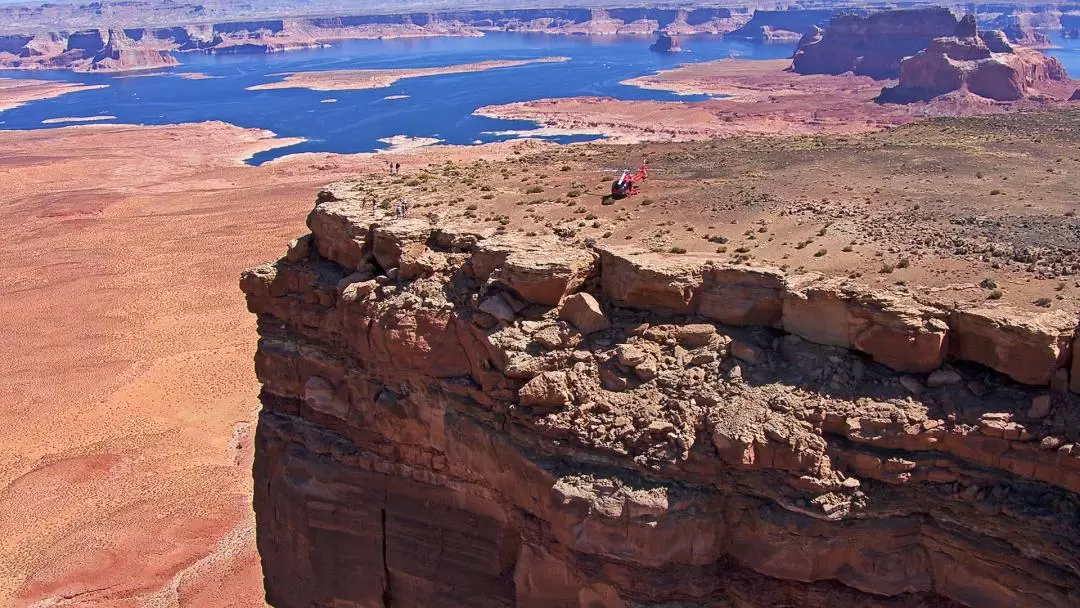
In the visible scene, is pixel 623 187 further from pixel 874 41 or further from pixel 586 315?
pixel 874 41

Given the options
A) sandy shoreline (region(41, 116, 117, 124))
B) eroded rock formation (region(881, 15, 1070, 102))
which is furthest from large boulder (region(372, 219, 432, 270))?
sandy shoreline (region(41, 116, 117, 124))

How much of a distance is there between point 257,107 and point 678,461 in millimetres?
142276

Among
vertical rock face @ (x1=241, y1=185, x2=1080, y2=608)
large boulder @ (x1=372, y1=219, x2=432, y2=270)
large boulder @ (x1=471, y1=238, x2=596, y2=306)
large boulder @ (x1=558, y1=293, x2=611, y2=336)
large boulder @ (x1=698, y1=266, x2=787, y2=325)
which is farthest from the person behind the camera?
large boulder @ (x1=372, y1=219, x2=432, y2=270)

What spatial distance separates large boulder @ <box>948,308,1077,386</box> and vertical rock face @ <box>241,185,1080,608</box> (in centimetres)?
4

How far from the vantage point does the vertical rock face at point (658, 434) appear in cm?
1314

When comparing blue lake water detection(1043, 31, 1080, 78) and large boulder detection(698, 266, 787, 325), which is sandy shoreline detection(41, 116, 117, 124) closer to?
large boulder detection(698, 266, 787, 325)

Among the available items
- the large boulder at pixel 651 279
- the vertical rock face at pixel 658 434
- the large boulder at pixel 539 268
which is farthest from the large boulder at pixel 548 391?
the large boulder at pixel 651 279

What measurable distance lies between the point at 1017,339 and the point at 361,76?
561ft

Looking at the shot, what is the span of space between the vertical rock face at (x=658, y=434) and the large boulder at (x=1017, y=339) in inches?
1.4

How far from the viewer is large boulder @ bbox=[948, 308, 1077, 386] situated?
12836 millimetres

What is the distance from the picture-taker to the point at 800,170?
81.8ft

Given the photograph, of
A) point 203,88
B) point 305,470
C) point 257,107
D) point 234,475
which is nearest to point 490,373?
point 305,470

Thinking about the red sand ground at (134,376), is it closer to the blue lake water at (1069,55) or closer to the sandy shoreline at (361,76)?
the sandy shoreline at (361,76)

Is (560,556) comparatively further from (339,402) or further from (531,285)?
(339,402)
